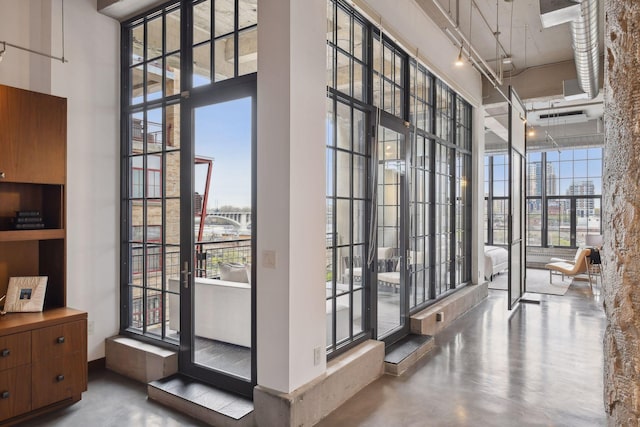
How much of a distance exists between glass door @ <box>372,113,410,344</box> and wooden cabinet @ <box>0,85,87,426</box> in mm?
2722

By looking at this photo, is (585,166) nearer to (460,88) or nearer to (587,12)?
(460,88)

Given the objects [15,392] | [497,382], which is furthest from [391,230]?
[15,392]

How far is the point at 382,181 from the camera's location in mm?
4152

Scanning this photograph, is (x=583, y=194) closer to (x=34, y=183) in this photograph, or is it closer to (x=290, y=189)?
(x=290, y=189)

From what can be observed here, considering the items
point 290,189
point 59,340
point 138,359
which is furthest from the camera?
point 138,359

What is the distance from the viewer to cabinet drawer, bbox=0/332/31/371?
2.64 meters

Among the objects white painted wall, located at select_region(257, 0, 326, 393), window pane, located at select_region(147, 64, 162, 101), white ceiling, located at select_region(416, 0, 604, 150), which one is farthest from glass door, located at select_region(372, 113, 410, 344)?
window pane, located at select_region(147, 64, 162, 101)

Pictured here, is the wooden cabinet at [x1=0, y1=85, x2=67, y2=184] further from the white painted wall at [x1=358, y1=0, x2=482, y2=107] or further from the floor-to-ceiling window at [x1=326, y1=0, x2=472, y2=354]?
the white painted wall at [x1=358, y1=0, x2=482, y2=107]

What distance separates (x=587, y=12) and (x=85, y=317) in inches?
200

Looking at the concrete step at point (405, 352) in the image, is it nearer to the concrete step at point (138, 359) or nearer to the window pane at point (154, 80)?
the concrete step at point (138, 359)

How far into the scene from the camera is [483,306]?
250 inches

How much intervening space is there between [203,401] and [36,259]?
188 cm

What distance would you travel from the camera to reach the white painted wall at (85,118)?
336 cm

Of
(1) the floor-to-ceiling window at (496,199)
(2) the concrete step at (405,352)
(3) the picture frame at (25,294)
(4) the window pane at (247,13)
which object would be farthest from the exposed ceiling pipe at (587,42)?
(1) the floor-to-ceiling window at (496,199)
